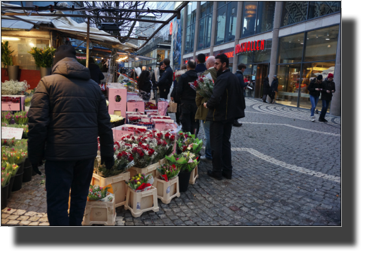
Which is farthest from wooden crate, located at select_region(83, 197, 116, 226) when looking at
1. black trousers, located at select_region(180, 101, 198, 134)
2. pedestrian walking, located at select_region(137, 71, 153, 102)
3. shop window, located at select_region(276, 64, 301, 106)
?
shop window, located at select_region(276, 64, 301, 106)

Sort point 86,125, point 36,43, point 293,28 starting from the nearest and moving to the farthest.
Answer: point 86,125, point 36,43, point 293,28

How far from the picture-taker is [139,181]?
12.3ft

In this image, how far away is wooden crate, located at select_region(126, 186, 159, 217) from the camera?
356cm

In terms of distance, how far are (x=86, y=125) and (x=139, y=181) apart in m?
1.44

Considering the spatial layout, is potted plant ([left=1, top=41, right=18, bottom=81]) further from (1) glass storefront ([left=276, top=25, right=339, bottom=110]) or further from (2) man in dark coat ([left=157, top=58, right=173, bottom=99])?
(1) glass storefront ([left=276, top=25, right=339, bottom=110])

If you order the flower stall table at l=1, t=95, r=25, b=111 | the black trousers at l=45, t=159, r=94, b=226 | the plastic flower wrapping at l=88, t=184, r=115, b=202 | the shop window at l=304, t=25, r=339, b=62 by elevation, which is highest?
the shop window at l=304, t=25, r=339, b=62

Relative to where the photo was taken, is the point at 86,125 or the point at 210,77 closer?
the point at 86,125

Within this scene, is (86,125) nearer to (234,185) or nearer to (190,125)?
(234,185)

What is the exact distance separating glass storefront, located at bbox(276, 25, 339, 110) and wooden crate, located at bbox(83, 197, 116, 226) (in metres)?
14.2

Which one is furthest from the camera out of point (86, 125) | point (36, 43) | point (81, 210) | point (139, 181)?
point (36, 43)

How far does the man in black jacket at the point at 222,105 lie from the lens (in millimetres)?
4645

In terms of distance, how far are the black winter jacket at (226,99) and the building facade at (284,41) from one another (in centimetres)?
1093

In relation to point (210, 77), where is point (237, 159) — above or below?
below
